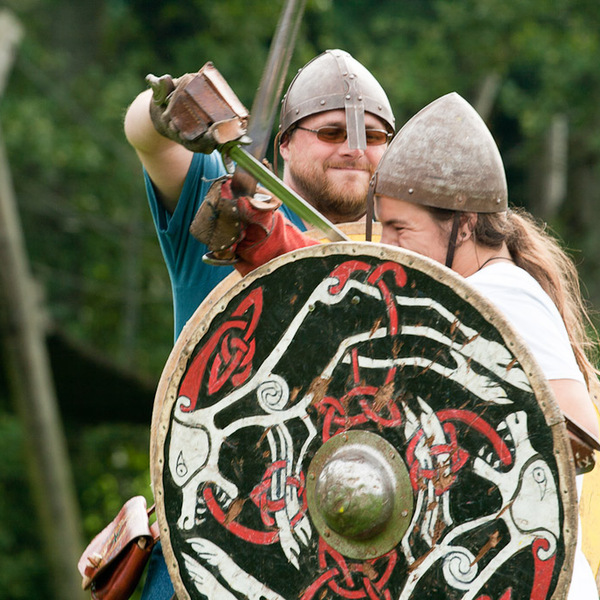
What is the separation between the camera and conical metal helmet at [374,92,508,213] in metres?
2.09

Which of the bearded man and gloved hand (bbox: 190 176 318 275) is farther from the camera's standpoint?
the bearded man

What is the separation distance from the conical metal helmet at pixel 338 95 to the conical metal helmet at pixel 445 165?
612 mm

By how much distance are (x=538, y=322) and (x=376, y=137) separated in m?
1.00

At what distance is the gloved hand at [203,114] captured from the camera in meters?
2.00

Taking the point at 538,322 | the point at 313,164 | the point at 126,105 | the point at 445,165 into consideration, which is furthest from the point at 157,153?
the point at 126,105

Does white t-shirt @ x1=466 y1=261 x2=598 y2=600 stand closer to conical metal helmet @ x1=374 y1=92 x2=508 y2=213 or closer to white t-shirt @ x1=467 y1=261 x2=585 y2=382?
white t-shirt @ x1=467 y1=261 x2=585 y2=382

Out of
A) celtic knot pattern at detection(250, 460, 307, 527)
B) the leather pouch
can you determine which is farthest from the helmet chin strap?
the leather pouch

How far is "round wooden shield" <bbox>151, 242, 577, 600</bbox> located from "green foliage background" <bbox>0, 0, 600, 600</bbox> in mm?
7206

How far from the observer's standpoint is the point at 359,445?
1.98 meters

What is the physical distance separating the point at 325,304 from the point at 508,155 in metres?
9.59

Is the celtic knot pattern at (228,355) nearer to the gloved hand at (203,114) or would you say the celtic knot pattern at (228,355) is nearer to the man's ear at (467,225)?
the gloved hand at (203,114)

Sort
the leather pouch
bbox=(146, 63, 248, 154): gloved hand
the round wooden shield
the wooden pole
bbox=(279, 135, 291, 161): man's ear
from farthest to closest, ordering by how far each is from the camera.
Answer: the wooden pole, bbox=(279, 135, 291, 161): man's ear, the leather pouch, bbox=(146, 63, 248, 154): gloved hand, the round wooden shield

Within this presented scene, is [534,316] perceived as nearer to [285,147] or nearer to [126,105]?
[285,147]

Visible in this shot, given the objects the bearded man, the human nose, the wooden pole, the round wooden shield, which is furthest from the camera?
the wooden pole
